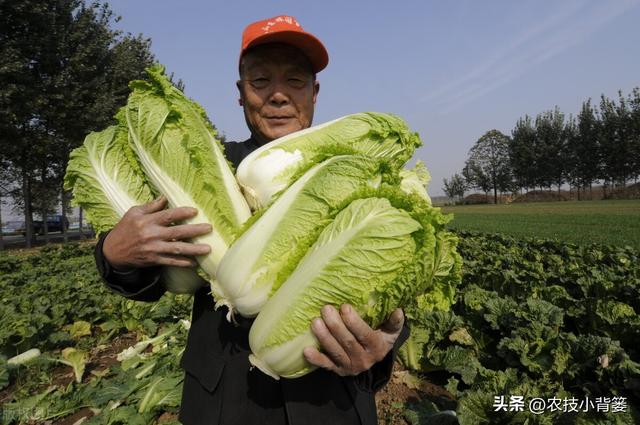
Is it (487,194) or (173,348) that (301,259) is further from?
(487,194)

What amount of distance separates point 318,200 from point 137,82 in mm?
1435

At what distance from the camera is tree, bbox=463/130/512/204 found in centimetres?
10638

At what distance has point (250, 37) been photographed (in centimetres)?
258

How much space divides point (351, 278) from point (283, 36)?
5.73 ft

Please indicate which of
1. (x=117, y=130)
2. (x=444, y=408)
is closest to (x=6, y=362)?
(x=117, y=130)

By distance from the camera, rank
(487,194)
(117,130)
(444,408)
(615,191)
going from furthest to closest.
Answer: (487,194), (615,191), (444,408), (117,130)

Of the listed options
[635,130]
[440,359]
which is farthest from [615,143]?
[440,359]

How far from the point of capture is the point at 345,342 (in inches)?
71.3

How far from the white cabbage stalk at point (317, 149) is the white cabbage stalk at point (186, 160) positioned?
5.6 inches

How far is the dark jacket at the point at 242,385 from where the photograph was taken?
2279 mm

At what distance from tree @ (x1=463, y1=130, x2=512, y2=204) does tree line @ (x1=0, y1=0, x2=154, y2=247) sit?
329 ft

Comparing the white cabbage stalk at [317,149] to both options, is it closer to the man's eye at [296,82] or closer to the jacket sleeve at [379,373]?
the man's eye at [296,82]

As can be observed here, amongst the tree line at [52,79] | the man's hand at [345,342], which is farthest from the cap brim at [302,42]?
the tree line at [52,79]

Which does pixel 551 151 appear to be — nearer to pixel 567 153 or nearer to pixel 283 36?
pixel 567 153
